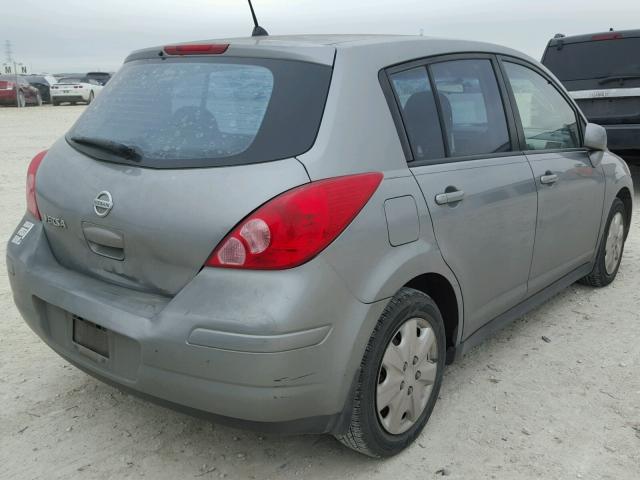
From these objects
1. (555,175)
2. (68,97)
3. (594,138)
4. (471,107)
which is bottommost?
(68,97)

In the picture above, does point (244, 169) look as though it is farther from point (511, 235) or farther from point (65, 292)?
point (511, 235)

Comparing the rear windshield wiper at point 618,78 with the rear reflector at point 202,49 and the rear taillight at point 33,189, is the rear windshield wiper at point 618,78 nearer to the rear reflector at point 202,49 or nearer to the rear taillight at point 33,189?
the rear reflector at point 202,49

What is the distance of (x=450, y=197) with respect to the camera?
2.76 meters

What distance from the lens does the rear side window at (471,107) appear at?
9.80ft

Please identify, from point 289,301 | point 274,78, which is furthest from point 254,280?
point 274,78

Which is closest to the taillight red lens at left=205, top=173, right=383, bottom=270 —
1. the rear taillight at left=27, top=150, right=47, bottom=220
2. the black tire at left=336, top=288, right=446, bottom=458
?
the black tire at left=336, top=288, right=446, bottom=458

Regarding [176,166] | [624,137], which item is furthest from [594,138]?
[624,137]

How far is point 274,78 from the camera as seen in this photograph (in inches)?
96.6

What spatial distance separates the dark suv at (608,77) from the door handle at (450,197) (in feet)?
18.5

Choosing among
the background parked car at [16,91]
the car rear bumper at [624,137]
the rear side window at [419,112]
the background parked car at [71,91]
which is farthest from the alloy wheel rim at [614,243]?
the background parked car at [16,91]

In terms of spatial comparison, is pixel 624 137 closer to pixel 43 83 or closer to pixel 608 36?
pixel 608 36

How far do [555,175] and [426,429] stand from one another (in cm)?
164

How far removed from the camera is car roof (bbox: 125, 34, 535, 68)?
252 cm

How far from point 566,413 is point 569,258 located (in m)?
1.27
